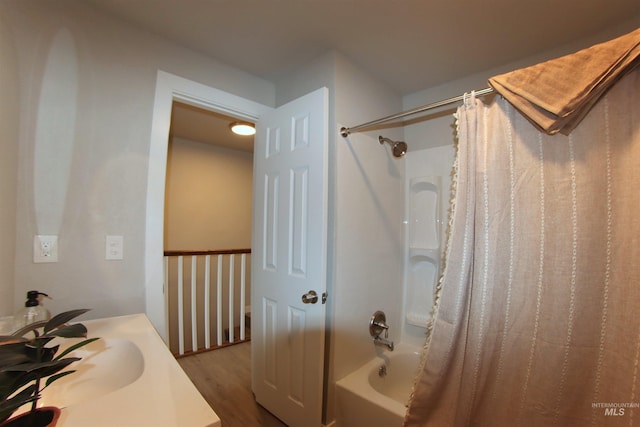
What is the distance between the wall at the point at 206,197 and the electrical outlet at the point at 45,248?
2.33 metres

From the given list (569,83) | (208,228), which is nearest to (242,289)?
(208,228)

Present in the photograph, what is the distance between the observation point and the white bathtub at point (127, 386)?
23.3 inches

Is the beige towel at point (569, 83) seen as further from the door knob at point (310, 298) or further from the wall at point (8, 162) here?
the wall at point (8, 162)

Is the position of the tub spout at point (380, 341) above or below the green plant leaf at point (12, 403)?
below

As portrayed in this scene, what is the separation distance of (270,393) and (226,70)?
2128mm

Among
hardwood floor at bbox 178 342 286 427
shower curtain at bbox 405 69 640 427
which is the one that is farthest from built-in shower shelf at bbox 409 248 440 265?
hardwood floor at bbox 178 342 286 427

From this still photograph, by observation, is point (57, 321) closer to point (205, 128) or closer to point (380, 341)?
point (380, 341)

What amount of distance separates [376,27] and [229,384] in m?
2.68

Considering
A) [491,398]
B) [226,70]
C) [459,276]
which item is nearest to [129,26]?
[226,70]

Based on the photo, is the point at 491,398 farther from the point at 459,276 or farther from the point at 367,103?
the point at 367,103

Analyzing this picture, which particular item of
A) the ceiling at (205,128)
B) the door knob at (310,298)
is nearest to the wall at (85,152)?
the door knob at (310,298)

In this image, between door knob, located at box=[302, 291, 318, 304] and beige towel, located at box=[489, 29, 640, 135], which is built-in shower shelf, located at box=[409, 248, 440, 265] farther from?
beige towel, located at box=[489, 29, 640, 135]

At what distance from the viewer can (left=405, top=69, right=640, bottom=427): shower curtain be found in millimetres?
844

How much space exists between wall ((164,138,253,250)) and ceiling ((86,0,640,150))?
2.18 meters
